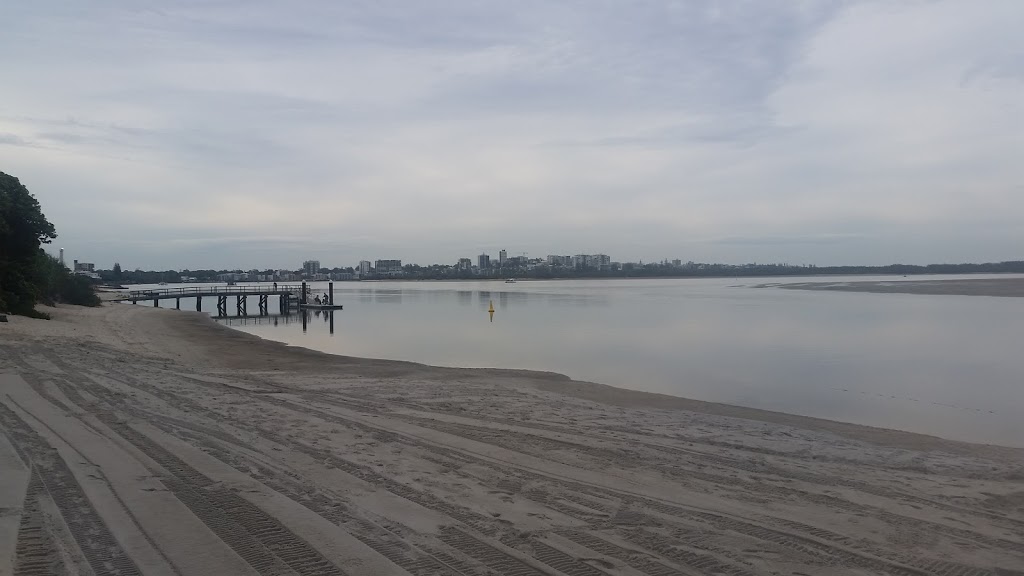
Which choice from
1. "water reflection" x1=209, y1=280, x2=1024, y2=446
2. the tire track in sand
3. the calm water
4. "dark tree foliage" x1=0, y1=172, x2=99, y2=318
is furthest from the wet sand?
the tire track in sand

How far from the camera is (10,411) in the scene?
26.6ft

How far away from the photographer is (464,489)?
6078 millimetres

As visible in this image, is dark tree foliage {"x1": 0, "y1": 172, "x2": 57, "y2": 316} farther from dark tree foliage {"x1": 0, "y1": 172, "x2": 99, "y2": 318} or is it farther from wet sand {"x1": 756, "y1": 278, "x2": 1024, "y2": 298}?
wet sand {"x1": 756, "y1": 278, "x2": 1024, "y2": 298}

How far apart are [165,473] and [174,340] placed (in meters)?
19.7

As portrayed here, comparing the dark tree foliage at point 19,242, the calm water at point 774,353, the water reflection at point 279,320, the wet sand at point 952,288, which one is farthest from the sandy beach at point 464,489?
the wet sand at point 952,288

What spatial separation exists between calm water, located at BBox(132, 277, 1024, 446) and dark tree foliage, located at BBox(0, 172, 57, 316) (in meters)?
9.64

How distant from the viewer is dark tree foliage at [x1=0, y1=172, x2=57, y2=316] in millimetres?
24750

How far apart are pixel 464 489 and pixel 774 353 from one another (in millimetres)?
18462

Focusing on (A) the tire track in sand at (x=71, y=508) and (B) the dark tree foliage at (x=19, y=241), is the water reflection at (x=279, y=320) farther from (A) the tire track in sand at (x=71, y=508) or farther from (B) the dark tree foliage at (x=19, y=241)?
(A) the tire track in sand at (x=71, y=508)

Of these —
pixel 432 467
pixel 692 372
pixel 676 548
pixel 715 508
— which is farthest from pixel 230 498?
pixel 692 372

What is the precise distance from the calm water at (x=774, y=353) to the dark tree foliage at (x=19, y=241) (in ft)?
31.6

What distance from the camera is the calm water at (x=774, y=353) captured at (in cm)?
1345

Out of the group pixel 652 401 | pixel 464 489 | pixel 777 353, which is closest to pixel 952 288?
pixel 777 353

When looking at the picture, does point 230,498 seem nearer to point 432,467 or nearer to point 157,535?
point 157,535
